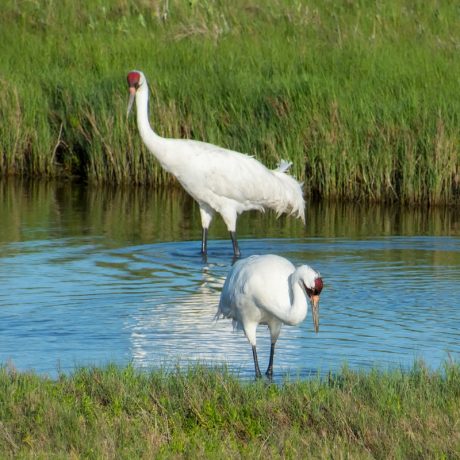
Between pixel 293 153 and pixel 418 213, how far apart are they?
1.41 metres

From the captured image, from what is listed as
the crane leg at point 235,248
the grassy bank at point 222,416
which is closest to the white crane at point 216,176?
the crane leg at point 235,248

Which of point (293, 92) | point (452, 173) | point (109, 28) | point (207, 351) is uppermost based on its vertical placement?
point (109, 28)

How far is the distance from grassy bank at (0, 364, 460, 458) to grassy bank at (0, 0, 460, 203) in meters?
7.10

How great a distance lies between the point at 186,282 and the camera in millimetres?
9766

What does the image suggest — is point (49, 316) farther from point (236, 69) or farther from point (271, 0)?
point (271, 0)

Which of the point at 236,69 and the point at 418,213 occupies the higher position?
the point at 236,69

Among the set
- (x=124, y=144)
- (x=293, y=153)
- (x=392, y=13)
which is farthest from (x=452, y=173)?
(x=392, y=13)

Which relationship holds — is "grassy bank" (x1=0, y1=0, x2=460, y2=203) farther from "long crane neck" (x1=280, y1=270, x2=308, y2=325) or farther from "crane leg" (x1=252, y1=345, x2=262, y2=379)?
"long crane neck" (x1=280, y1=270, x2=308, y2=325)

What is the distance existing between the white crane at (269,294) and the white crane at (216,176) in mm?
3751

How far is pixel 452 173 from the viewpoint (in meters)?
12.8

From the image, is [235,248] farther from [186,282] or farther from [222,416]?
[222,416]

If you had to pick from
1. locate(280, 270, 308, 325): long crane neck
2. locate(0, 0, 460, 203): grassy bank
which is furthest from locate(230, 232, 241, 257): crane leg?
locate(280, 270, 308, 325): long crane neck

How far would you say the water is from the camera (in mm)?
7375

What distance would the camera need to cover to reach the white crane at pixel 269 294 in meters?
6.55
